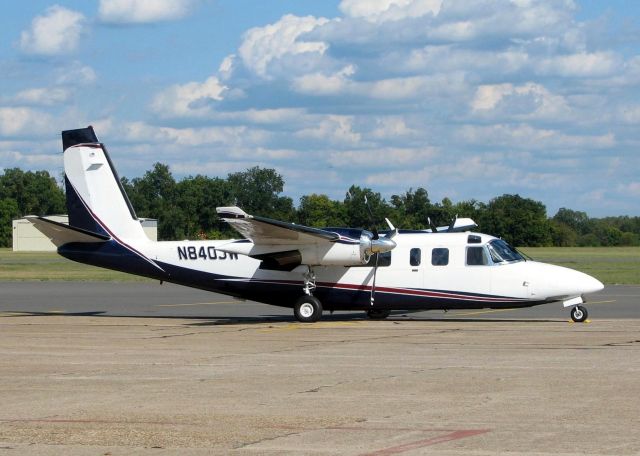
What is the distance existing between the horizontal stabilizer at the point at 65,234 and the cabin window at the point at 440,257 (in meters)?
9.01

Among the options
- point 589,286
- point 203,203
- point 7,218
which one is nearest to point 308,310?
point 589,286

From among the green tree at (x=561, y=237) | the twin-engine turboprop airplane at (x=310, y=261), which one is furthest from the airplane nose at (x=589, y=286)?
the green tree at (x=561, y=237)

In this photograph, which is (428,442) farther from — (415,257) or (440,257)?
(415,257)

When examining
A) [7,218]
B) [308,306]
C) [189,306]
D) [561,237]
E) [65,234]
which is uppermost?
[7,218]

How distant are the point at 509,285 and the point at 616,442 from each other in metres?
15.7

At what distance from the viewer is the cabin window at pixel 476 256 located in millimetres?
26391

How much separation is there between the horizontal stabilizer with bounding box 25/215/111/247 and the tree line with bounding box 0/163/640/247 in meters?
21.3

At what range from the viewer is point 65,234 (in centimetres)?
2797

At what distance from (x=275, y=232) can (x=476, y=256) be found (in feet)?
17.1

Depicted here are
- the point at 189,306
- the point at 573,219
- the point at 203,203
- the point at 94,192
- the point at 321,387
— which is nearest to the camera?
the point at 321,387

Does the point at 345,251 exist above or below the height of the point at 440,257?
above

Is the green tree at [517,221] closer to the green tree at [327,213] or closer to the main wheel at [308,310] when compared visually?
the green tree at [327,213]

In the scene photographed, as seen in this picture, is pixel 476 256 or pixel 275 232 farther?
pixel 476 256

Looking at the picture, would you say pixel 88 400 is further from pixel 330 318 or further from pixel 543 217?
pixel 543 217
